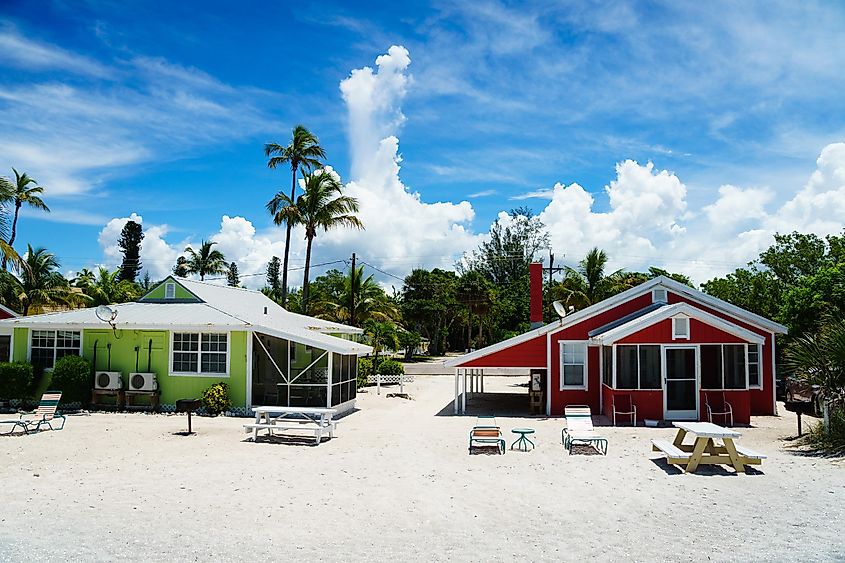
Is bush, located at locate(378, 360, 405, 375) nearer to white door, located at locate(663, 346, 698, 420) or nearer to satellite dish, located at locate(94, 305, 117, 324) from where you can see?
satellite dish, located at locate(94, 305, 117, 324)

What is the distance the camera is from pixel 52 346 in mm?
21266

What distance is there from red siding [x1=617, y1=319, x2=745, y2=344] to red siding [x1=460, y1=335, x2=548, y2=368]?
3.33 meters

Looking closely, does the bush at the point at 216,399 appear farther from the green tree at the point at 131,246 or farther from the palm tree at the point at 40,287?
the green tree at the point at 131,246

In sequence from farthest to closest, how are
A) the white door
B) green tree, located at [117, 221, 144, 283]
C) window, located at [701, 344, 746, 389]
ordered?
green tree, located at [117, 221, 144, 283] → window, located at [701, 344, 746, 389] → the white door

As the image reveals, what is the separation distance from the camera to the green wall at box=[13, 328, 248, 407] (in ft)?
66.2

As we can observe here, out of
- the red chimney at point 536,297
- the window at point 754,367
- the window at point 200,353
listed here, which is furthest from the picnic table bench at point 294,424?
the window at point 754,367

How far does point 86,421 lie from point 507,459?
11699 mm

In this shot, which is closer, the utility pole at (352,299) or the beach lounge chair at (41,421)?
the beach lounge chair at (41,421)

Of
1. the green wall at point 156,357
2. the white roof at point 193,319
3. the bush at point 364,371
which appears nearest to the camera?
the white roof at point 193,319

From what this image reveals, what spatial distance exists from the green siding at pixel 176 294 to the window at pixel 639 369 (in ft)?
44.4

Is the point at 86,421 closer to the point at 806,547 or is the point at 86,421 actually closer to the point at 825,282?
the point at 806,547

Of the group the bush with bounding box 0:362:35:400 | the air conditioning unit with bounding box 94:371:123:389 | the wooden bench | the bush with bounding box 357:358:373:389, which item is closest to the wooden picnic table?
the wooden bench

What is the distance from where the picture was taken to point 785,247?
38.7m

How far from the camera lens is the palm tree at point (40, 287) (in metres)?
35.4
